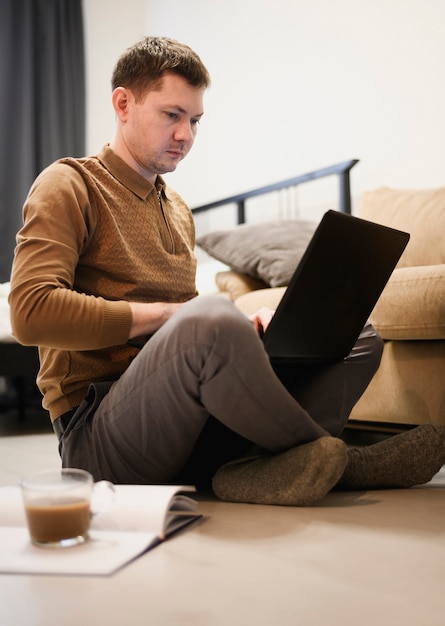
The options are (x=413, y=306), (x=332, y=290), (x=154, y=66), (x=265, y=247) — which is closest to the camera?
(x=332, y=290)

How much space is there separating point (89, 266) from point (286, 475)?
1.68 feet

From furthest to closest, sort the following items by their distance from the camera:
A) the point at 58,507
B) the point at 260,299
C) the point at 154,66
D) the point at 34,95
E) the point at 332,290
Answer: the point at 34,95 → the point at 260,299 → the point at 154,66 → the point at 332,290 → the point at 58,507

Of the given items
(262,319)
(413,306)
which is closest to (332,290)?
(262,319)

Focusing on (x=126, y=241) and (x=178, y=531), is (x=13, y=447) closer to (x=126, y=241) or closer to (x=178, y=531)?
(x=126, y=241)

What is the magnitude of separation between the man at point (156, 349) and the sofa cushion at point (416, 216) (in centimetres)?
96

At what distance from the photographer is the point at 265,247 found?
271 centimetres

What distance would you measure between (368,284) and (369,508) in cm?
41

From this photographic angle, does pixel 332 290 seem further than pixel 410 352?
No

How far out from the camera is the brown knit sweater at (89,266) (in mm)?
1254

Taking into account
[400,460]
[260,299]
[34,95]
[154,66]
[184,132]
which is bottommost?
[400,460]

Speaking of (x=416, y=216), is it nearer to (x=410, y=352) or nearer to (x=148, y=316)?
(x=410, y=352)

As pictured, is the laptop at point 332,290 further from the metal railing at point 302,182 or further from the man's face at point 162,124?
the metal railing at point 302,182

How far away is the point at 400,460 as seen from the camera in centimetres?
145

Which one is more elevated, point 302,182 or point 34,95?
point 34,95
